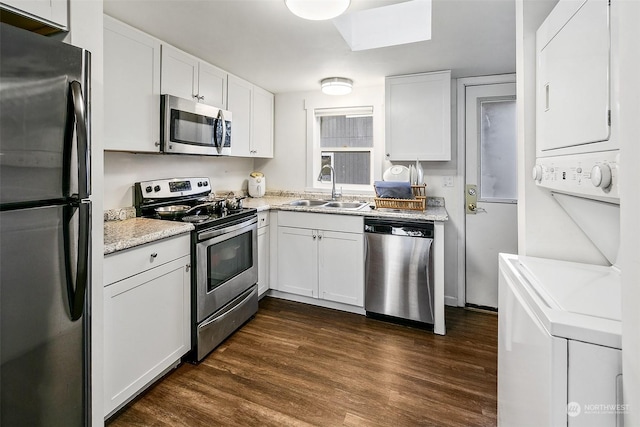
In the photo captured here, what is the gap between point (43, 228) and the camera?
3.44 ft

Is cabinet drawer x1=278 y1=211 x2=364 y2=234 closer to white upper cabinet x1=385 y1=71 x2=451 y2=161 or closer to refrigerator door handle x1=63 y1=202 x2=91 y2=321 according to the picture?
white upper cabinet x1=385 y1=71 x2=451 y2=161

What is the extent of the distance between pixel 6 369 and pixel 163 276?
88 cm

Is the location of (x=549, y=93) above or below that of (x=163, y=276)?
above

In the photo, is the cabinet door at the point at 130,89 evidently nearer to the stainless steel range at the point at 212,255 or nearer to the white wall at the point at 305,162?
the stainless steel range at the point at 212,255

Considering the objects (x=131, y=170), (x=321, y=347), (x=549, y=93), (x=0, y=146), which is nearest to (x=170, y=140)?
(x=131, y=170)

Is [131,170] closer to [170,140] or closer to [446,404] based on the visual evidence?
[170,140]

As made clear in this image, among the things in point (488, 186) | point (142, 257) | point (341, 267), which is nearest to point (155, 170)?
point (142, 257)

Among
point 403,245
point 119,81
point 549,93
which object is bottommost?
point 403,245

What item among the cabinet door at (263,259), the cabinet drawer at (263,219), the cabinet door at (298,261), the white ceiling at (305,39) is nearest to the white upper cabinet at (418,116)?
the white ceiling at (305,39)

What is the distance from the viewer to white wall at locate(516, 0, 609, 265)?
4.19 ft

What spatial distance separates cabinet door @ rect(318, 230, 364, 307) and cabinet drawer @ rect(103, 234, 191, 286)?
49.6 inches

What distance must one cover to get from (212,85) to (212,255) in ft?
4.91

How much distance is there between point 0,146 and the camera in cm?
91

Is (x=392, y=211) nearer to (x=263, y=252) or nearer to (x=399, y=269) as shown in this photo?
(x=399, y=269)
